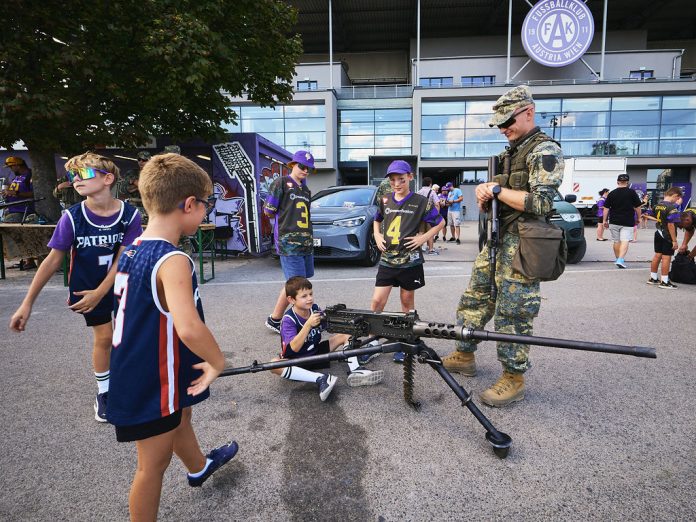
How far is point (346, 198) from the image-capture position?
8.62 m

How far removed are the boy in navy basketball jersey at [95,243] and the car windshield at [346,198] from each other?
19.5ft

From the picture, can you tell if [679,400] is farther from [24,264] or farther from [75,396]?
[24,264]

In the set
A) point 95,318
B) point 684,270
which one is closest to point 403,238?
point 95,318

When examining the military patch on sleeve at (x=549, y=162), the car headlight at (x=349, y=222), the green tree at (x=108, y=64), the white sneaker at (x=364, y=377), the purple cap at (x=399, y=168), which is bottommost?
the white sneaker at (x=364, y=377)

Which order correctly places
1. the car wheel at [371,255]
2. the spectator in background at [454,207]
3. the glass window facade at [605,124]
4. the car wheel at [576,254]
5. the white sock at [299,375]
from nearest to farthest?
1. the white sock at [299,375]
2. the car wheel at [371,255]
3. the car wheel at [576,254]
4. the spectator in background at [454,207]
5. the glass window facade at [605,124]

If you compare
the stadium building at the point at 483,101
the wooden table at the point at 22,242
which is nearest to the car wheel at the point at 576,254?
the wooden table at the point at 22,242

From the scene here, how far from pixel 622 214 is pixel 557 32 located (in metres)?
27.3

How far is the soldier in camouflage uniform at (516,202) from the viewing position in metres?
2.49

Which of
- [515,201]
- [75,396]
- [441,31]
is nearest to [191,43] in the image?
[75,396]

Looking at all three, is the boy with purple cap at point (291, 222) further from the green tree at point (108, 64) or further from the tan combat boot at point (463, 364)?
the green tree at point (108, 64)

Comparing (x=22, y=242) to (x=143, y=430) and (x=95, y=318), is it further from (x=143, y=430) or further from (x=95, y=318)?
(x=143, y=430)

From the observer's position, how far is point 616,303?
5.46m

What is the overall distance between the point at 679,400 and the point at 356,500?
8.30 ft

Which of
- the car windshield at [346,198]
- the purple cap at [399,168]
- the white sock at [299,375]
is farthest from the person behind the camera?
the car windshield at [346,198]
